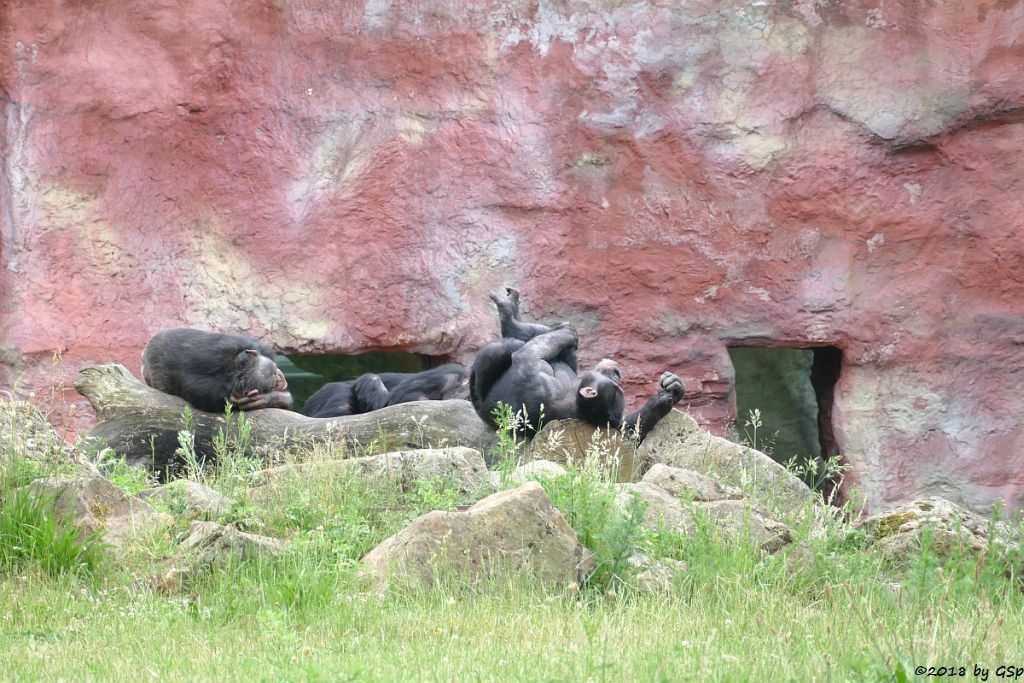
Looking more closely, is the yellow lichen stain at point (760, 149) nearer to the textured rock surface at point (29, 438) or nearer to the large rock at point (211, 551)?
the textured rock surface at point (29, 438)

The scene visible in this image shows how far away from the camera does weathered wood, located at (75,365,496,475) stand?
25.3 ft

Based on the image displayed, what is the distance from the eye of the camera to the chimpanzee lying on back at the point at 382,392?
31.7 feet

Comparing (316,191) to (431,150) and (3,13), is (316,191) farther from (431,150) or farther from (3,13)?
(3,13)

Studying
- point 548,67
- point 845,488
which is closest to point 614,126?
point 548,67

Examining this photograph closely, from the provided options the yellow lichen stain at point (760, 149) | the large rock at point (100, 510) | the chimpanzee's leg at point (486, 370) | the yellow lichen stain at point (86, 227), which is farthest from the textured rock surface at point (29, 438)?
the yellow lichen stain at point (760, 149)

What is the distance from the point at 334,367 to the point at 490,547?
11.1 metres

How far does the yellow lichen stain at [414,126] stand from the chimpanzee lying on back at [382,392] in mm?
1908

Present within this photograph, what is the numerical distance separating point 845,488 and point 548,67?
4.10m

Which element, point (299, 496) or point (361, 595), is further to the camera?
point (299, 496)

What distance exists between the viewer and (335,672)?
3.82 meters

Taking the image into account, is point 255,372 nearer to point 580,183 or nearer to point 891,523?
point 580,183

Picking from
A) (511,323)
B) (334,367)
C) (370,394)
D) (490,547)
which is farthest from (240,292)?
(490,547)

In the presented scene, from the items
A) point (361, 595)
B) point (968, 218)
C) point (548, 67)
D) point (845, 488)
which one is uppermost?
point (548, 67)

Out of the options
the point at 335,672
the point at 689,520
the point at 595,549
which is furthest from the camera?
the point at 689,520
